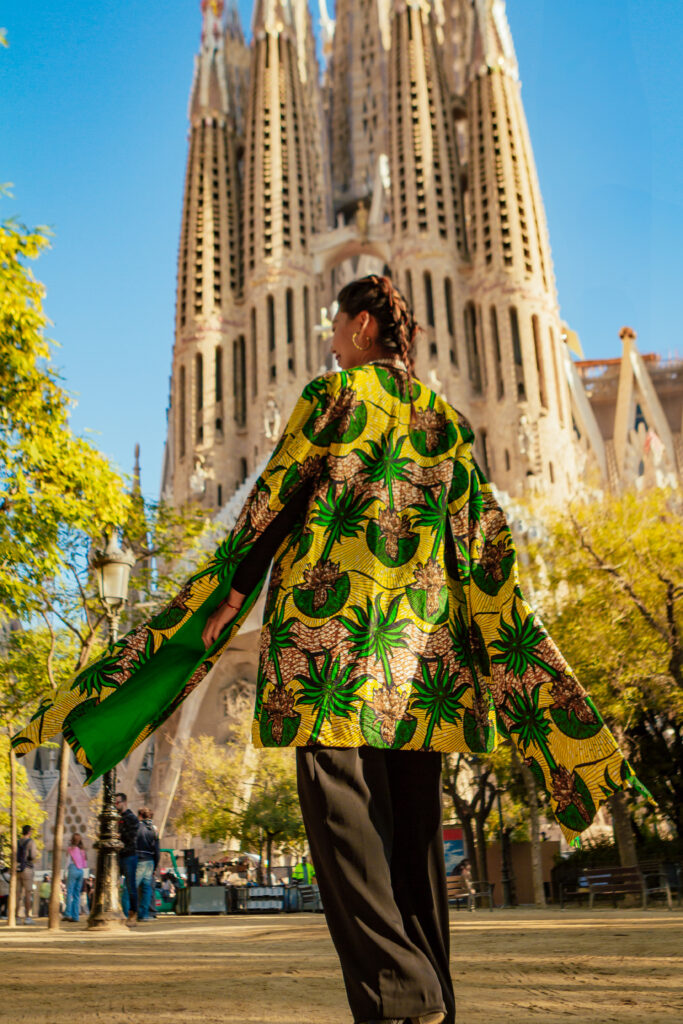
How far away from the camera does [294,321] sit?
4653 cm

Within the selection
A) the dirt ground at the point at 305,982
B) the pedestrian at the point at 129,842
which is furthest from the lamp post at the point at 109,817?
the dirt ground at the point at 305,982

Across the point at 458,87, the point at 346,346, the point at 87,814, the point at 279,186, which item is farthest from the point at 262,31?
the point at 346,346

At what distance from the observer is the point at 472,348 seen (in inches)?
1794

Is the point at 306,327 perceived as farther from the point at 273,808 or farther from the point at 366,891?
the point at 366,891

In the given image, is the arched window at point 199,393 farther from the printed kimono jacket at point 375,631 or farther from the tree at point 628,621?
the printed kimono jacket at point 375,631

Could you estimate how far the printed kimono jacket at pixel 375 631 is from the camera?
225 cm

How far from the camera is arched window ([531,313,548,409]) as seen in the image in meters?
42.4

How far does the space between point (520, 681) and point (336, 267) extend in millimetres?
49761

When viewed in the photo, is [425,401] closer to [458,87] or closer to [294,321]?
[294,321]

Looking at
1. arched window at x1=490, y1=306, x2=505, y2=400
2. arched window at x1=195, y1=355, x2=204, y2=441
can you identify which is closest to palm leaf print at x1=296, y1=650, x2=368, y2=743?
arched window at x1=490, y1=306, x2=505, y2=400

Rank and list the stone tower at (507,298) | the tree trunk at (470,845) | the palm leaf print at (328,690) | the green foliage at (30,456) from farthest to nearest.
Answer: the stone tower at (507,298) < the tree trunk at (470,845) < the green foliage at (30,456) < the palm leaf print at (328,690)

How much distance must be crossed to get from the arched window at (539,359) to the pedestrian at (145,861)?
33.0 metres

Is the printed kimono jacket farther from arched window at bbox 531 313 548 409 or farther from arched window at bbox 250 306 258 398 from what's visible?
arched window at bbox 250 306 258 398

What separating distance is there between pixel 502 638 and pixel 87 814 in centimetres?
4524
